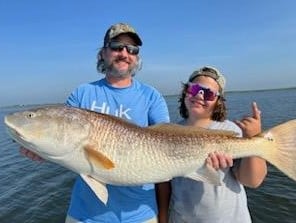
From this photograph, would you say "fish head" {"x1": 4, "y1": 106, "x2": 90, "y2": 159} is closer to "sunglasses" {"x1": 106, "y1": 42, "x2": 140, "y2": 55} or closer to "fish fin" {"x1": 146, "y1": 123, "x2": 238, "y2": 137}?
"fish fin" {"x1": 146, "y1": 123, "x2": 238, "y2": 137}

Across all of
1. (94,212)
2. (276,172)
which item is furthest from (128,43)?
(276,172)

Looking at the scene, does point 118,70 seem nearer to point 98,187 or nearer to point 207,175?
point 98,187

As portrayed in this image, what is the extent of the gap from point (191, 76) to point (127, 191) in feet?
5.04

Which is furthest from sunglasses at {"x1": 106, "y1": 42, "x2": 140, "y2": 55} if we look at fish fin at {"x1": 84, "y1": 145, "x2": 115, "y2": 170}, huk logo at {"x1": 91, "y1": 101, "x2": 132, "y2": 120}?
fish fin at {"x1": 84, "y1": 145, "x2": 115, "y2": 170}

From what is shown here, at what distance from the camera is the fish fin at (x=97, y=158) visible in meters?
3.55

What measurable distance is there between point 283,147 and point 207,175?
0.81 meters

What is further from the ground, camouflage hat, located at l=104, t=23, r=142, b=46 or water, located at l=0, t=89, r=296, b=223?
camouflage hat, located at l=104, t=23, r=142, b=46

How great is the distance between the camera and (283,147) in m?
3.88

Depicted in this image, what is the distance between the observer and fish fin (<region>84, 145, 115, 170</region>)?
11.6ft

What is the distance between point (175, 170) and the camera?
3.87 meters

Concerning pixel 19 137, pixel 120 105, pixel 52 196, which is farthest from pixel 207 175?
pixel 52 196

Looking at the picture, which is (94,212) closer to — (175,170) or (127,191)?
(127,191)

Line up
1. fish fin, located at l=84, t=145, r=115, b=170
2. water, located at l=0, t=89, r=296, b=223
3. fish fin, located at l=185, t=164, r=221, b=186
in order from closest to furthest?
1. fish fin, located at l=84, t=145, r=115, b=170
2. fish fin, located at l=185, t=164, r=221, b=186
3. water, located at l=0, t=89, r=296, b=223

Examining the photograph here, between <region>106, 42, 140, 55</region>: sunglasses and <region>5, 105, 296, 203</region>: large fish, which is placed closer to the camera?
<region>5, 105, 296, 203</region>: large fish
